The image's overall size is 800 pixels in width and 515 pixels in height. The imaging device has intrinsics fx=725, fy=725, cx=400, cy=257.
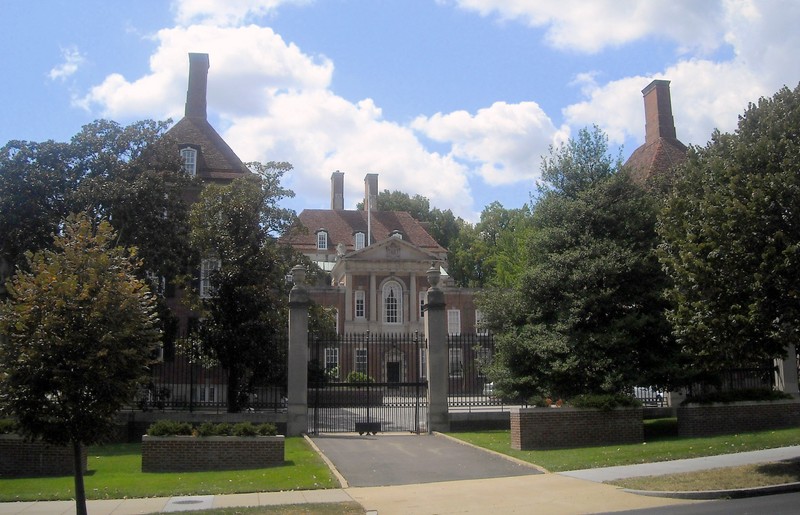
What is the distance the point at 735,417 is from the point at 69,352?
16.2m

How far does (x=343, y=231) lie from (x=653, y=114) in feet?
117

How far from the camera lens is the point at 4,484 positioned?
1554 centimetres

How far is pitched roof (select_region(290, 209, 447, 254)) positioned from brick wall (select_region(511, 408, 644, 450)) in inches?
1896

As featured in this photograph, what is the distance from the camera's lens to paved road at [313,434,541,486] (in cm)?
1554

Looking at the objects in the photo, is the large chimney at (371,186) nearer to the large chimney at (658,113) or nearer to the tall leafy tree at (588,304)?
the large chimney at (658,113)

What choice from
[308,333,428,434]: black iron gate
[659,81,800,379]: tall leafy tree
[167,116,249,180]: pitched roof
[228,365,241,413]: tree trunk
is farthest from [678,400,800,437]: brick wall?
[167,116,249,180]: pitched roof

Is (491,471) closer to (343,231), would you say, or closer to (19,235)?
(19,235)

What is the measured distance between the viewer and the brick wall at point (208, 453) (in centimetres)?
1683

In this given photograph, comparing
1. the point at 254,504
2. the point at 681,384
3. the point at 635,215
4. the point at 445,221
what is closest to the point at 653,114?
the point at 635,215

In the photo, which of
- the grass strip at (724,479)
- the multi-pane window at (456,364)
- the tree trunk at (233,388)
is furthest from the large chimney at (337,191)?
the grass strip at (724,479)

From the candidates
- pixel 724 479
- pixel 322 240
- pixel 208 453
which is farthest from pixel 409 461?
pixel 322 240

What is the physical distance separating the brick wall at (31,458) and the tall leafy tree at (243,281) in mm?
8436

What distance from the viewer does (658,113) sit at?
129 ft

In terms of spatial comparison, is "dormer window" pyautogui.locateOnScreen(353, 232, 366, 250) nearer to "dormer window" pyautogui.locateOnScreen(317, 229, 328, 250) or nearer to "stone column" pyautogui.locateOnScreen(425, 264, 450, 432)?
"dormer window" pyautogui.locateOnScreen(317, 229, 328, 250)
